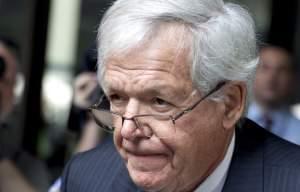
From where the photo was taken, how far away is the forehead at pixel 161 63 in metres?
2.23

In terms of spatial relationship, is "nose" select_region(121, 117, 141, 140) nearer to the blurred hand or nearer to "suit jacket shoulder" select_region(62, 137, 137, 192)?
"suit jacket shoulder" select_region(62, 137, 137, 192)

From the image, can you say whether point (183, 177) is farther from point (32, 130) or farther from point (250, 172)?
point (32, 130)

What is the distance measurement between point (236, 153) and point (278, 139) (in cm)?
15

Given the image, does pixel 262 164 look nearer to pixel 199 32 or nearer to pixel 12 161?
pixel 199 32

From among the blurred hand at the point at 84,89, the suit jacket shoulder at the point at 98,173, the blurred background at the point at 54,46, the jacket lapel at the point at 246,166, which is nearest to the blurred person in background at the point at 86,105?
the blurred hand at the point at 84,89

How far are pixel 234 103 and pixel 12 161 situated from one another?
6.13 ft

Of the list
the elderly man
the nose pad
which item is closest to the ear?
the elderly man

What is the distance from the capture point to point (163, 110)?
2268mm

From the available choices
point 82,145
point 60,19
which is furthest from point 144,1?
point 60,19

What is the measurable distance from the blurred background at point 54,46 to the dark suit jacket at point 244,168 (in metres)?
2.80

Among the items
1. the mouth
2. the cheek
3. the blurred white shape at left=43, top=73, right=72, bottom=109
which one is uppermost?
the cheek

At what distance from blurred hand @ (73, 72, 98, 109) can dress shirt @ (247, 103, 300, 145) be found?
0.81 m

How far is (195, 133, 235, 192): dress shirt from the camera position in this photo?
239 centimetres

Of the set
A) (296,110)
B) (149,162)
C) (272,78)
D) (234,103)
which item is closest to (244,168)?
(234,103)
